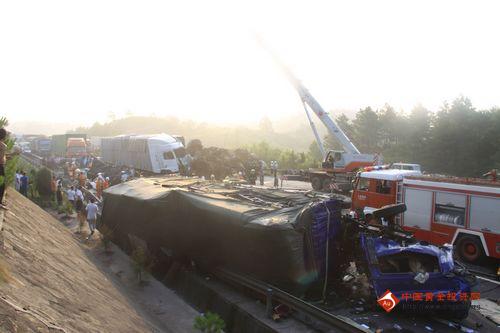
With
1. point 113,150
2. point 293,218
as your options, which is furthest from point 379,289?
point 113,150

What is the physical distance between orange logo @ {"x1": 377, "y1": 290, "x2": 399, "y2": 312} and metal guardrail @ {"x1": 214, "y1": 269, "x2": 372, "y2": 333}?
2.65ft

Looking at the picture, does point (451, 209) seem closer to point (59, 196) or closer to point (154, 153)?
point (59, 196)

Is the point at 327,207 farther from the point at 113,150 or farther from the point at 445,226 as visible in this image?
the point at 113,150

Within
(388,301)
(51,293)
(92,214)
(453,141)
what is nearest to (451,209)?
(388,301)

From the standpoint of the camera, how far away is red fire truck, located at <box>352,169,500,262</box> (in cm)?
1198

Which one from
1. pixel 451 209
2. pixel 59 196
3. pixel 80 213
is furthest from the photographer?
pixel 59 196

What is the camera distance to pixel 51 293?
615 centimetres

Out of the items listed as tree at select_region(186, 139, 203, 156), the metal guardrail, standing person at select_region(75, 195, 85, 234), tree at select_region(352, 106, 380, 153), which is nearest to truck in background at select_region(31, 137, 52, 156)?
tree at select_region(186, 139, 203, 156)

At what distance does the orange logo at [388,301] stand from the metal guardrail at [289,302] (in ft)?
2.65

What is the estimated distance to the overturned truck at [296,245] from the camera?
7.73 m

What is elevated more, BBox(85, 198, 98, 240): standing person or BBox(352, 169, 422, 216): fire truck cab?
BBox(352, 169, 422, 216): fire truck cab

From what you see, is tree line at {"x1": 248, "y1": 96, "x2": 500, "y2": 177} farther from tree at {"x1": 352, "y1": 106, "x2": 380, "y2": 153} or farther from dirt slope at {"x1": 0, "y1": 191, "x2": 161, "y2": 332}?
dirt slope at {"x1": 0, "y1": 191, "x2": 161, "y2": 332}

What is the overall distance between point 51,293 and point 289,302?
4011 mm

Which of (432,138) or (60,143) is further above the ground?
(432,138)
